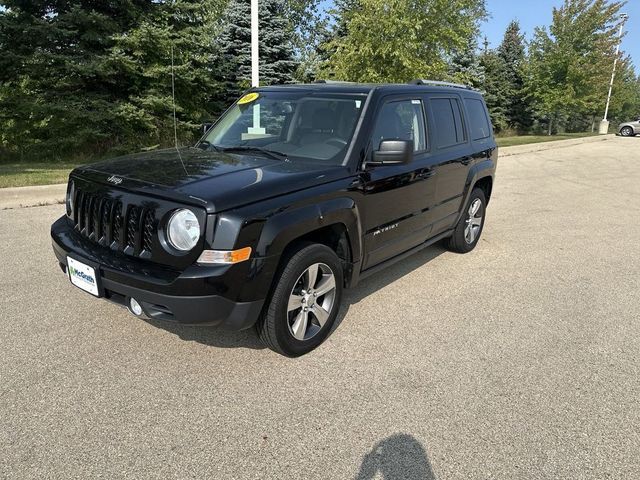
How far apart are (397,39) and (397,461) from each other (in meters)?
13.4

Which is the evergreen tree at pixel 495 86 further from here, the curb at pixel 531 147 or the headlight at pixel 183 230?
the headlight at pixel 183 230

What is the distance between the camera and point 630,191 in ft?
36.9

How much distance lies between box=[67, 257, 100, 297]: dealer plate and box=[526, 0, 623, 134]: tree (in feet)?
104

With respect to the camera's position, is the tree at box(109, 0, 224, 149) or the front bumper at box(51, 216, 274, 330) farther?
the tree at box(109, 0, 224, 149)

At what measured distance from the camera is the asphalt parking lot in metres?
2.46

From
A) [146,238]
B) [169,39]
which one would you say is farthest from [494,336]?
[169,39]

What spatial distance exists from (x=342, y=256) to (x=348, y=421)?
1.28m

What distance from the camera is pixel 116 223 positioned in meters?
3.10

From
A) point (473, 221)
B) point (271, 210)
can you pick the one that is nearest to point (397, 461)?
point (271, 210)

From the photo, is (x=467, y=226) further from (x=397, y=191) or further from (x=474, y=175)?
(x=397, y=191)

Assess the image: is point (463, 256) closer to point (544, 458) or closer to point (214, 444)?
point (544, 458)

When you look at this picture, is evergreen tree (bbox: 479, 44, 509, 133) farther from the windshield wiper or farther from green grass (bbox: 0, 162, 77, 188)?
the windshield wiper

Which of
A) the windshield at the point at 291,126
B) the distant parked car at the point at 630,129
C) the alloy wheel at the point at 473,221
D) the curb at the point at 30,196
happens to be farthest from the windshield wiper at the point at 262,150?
the distant parked car at the point at 630,129

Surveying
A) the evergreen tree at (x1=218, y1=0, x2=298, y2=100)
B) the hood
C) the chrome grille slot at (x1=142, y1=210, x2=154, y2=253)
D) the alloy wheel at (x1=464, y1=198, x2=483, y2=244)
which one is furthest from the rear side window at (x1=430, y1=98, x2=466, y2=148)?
the evergreen tree at (x1=218, y1=0, x2=298, y2=100)
